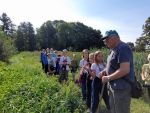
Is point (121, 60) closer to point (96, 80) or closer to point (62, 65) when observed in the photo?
point (96, 80)

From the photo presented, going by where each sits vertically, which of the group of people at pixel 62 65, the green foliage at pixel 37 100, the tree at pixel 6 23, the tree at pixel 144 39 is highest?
the tree at pixel 6 23

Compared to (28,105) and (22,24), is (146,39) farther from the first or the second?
(22,24)

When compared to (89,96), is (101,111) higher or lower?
lower

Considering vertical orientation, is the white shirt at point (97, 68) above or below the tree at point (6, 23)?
below

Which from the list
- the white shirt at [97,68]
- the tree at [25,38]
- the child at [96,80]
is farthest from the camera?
the tree at [25,38]

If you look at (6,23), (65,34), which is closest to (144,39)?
(65,34)

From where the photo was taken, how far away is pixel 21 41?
206 feet

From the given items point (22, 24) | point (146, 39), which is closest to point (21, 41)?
point (22, 24)

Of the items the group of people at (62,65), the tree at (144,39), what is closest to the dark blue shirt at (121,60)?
the group of people at (62,65)

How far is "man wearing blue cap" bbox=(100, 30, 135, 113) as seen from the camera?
2.89 metres

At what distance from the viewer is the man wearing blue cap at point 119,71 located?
9.49 feet

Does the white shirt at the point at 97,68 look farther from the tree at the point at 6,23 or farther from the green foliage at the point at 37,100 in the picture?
the tree at the point at 6,23

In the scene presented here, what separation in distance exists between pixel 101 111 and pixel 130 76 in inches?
101

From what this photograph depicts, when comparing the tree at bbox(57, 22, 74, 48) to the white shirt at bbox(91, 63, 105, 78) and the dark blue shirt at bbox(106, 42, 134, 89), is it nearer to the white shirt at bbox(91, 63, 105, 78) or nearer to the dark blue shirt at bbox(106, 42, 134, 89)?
the white shirt at bbox(91, 63, 105, 78)
